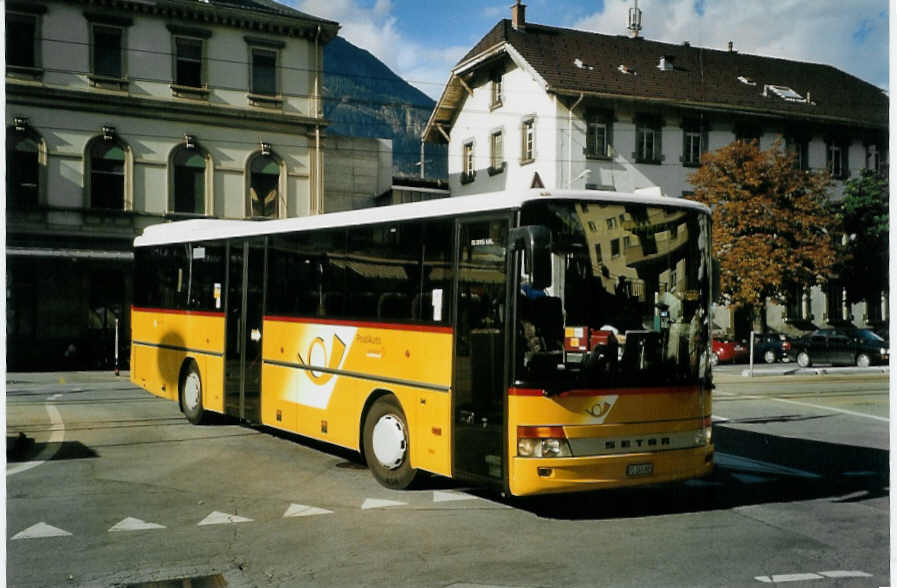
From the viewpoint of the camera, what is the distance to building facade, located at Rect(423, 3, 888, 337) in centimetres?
3625

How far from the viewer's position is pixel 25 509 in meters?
9.09

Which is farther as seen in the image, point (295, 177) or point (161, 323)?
point (295, 177)

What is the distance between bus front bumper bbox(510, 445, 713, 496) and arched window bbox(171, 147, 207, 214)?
22.2 meters

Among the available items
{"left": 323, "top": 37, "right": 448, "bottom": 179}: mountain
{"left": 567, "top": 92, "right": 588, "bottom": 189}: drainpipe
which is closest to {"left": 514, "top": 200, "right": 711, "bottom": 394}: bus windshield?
{"left": 323, "top": 37, "right": 448, "bottom": 179}: mountain

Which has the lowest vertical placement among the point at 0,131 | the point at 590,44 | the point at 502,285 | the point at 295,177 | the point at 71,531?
the point at 71,531

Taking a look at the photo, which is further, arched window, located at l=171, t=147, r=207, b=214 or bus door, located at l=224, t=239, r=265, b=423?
arched window, located at l=171, t=147, r=207, b=214

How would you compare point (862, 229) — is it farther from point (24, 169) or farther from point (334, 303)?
point (334, 303)

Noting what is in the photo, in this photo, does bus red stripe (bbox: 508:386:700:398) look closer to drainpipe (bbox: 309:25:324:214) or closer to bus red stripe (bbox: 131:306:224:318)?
bus red stripe (bbox: 131:306:224:318)

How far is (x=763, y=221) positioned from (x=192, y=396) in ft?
91.4

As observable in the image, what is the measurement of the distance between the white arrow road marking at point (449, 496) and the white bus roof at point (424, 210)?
8.99 ft

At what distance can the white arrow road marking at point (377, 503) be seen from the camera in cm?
930

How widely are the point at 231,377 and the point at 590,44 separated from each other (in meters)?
20.9

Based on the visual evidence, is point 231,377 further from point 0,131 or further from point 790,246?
point 790,246

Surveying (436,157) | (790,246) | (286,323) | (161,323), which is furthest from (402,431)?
(436,157)
